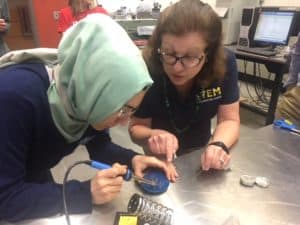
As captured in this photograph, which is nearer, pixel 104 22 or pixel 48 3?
pixel 104 22

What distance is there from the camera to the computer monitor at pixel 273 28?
2.71m

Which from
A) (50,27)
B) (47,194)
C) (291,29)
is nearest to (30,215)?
(47,194)

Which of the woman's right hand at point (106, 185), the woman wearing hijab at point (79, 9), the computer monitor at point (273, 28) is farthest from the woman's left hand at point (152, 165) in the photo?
the computer monitor at point (273, 28)

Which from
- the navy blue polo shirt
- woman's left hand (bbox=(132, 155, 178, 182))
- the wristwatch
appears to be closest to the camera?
woman's left hand (bbox=(132, 155, 178, 182))

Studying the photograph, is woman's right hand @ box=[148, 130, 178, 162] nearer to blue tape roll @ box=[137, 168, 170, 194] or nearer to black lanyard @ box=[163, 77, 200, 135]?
blue tape roll @ box=[137, 168, 170, 194]

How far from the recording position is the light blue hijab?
2.02 ft

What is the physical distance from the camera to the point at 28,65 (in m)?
Result: 0.71

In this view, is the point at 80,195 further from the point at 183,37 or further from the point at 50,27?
the point at 50,27

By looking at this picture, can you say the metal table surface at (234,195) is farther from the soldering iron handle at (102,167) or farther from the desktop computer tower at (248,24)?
the desktop computer tower at (248,24)

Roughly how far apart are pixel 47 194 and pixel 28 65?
1.03 ft

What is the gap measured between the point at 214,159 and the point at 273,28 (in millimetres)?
2359

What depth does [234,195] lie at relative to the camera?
2.64 ft

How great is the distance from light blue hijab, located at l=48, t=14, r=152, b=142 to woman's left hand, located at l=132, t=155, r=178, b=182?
25 centimetres

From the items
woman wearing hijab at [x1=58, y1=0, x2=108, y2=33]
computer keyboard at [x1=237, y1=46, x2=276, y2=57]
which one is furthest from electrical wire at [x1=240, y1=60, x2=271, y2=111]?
woman wearing hijab at [x1=58, y1=0, x2=108, y2=33]
